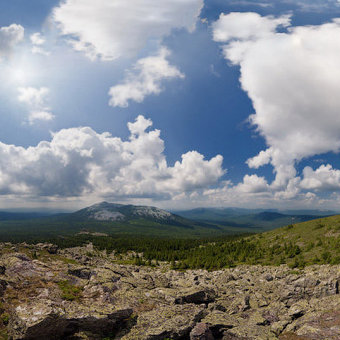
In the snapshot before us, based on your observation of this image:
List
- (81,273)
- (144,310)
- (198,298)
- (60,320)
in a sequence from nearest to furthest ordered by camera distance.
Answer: (60,320) → (144,310) → (198,298) → (81,273)

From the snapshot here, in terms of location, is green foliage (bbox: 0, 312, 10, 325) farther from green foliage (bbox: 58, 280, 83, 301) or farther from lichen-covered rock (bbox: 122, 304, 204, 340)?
lichen-covered rock (bbox: 122, 304, 204, 340)

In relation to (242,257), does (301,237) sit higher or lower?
higher

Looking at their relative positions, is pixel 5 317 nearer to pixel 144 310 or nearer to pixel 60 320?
pixel 60 320

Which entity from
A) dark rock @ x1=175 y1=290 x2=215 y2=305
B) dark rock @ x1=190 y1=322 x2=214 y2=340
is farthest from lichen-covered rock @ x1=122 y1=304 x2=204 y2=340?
dark rock @ x1=175 y1=290 x2=215 y2=305

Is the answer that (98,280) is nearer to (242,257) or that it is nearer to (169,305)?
(169,305)

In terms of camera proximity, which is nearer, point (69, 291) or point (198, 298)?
point (69, 291)

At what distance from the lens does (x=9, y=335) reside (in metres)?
15.4

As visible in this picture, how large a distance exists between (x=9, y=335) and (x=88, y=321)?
19.3 ft

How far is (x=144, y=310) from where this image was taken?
22859 millimetres

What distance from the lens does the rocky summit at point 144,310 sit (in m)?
17.0

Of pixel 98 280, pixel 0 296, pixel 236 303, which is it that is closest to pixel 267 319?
pixel 236 303

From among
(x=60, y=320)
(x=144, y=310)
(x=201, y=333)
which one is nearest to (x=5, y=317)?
(x=60, y=320)

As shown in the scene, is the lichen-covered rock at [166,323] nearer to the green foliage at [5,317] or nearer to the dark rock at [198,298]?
the dark rock at [198,298]

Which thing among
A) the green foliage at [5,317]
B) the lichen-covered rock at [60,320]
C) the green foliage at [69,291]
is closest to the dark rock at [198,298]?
the lichen-covered rock at [60,320]
